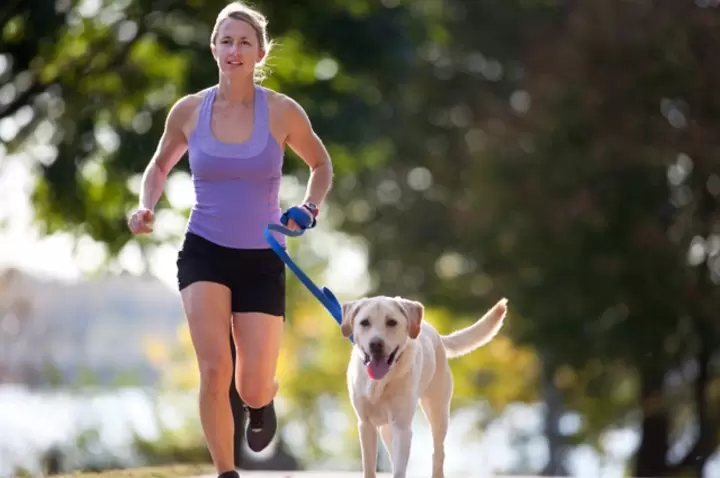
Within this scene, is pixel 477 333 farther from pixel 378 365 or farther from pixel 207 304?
pixel 207 304

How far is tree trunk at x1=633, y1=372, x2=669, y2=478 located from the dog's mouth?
63.3ft

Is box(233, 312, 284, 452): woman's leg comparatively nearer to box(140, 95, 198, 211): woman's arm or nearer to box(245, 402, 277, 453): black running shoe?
box(245, 402, 277, 453): black running shoe

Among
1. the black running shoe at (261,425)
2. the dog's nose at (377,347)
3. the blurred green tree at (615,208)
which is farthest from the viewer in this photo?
the blurred green tree at (615,208)

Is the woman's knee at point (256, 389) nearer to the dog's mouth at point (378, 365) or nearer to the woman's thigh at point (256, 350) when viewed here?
the woman's thigh at point (256, 350)

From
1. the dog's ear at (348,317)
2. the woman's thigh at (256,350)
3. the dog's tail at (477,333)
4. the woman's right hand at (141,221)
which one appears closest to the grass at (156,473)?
the dog's tail at (477,333)

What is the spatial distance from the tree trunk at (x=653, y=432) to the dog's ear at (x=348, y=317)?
19.2 metres

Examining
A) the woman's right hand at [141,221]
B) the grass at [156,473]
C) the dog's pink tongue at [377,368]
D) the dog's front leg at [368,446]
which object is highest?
the woman's right hand at [141,221]

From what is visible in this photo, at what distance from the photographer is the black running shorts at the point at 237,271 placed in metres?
7.48

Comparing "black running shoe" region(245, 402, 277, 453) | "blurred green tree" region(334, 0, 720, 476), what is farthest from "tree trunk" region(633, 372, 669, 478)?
"black running shoe" region(245, 402, 277, 453)

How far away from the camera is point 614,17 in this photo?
2634 centimetres

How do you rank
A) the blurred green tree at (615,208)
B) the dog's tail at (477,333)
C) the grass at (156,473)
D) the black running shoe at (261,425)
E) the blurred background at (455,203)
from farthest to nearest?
1. the blurred green tree at (615,208)
2. the blurred background at (455,203)
3. the grass at (156,473)
4. the dog's tail at (477,333)
5. the black running shoe at (261,425)

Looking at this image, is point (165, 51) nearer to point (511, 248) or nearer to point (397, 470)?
point (511, 248)

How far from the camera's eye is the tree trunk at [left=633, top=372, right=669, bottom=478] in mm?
27109

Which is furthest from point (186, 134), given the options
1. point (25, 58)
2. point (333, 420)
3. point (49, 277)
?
point (333, 420)
